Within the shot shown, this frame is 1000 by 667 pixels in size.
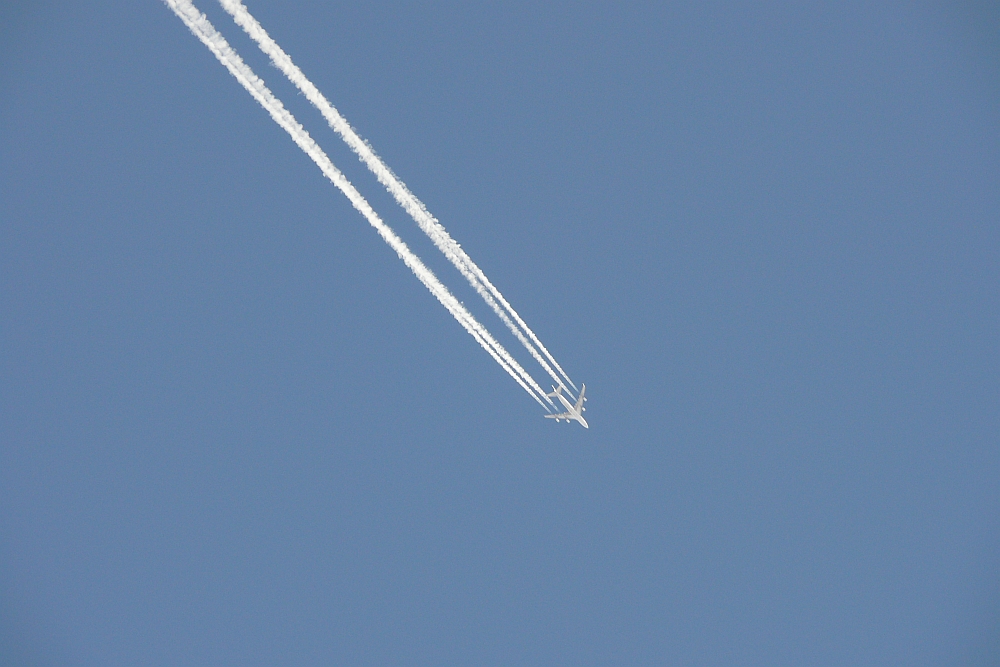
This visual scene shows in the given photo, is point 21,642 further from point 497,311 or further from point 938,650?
point 938,650

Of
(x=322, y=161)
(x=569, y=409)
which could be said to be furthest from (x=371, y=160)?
(x=569, y=409)

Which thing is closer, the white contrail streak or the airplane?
the white contrail streak

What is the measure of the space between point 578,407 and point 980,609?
1982 cm

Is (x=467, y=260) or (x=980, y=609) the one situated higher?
(x=467, y=260)

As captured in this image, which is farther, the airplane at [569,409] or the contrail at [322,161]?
the airplane at [569,409]

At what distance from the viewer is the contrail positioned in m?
17.7

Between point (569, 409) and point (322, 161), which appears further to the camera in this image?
point (569, 409)

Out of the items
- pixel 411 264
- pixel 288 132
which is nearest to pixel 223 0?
pixel 288 132

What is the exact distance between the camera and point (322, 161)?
68.3ft

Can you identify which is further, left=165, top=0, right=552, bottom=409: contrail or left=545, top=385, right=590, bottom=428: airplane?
left=545, top=385, right=590, bottom=428: airplane

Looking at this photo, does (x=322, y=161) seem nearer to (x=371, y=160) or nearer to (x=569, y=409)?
(x=371, y=160)

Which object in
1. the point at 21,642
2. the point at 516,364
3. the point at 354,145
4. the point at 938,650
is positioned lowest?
the point at 21,642

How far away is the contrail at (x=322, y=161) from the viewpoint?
57.9ft

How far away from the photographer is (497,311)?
2392 cm
